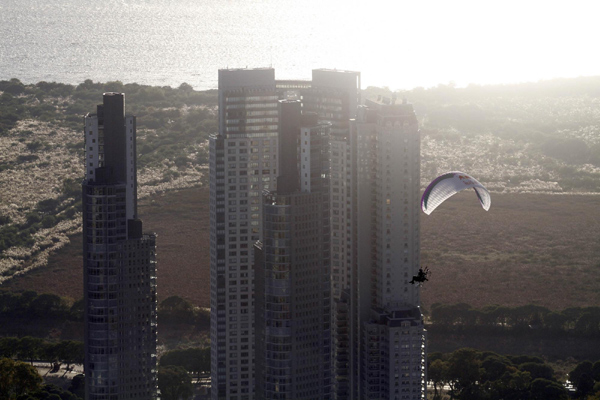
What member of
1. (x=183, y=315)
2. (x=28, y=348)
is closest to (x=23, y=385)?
(x=28, y=348)

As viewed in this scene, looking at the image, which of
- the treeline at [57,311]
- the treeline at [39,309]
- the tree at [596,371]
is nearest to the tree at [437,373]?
the tree at [596,371]

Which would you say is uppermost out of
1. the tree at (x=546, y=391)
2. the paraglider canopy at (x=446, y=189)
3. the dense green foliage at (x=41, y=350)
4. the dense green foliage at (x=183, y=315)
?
the paraglider canopy at (x=446, y=189)

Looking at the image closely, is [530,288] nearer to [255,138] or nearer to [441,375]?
[441,375]

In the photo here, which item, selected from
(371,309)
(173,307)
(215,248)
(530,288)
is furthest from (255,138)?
(530,288)

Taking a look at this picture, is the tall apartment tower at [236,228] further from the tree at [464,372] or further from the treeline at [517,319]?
the treeline at [517,319]

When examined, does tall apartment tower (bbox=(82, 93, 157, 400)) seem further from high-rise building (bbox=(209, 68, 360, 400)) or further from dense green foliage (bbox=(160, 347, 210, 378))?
dense green foliage (bbox=(160, 347, 210, 378))

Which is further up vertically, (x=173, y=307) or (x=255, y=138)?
(x=255, y=138)
